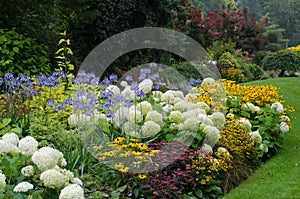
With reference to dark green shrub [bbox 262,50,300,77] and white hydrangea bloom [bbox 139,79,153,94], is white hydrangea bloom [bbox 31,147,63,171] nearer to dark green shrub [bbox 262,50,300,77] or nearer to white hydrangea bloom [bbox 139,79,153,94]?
white hydrangea bloom [bbox 139,79,153,94]

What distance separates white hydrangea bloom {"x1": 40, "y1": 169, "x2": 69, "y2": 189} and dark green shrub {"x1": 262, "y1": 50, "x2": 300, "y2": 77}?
1533 cm

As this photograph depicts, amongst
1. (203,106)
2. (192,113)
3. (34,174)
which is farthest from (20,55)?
(34,174)

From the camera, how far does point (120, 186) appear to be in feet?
14.3

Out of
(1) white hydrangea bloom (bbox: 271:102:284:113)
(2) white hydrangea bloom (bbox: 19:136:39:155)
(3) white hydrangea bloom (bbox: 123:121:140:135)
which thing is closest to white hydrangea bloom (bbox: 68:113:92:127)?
(3) white hydrangea bloom (bbox: 123:121:140:135)

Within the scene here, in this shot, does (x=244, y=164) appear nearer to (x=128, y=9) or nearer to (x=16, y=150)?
(x=16, y=150)

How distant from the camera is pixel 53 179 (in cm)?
337

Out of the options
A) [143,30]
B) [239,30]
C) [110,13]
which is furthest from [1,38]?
[239,30]

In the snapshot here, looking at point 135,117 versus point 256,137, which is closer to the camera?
point 135,117

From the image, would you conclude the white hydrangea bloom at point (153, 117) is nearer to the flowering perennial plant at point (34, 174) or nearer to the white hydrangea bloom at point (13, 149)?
the flowering perennial plant at point (34, 174)

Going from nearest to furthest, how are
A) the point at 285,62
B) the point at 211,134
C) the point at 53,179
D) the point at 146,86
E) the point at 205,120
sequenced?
the point at 53,179 < the point at 211,134 < the point at 205,120 < the point at 146,86 < the point at 285,62

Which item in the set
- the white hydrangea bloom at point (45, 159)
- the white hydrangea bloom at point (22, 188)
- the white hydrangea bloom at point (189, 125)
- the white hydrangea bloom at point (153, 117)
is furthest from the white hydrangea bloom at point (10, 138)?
the white hydrangea bloom at point (189, 125)

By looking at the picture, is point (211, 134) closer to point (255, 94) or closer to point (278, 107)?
point (278, 107)

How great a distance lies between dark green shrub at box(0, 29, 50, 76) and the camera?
806 cm

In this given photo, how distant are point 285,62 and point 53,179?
15.5 meters
